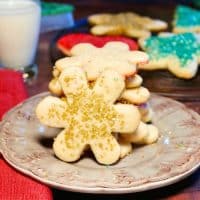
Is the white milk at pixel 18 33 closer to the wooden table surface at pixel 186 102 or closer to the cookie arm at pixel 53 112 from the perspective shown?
the wooden table surface at pixel 186 102

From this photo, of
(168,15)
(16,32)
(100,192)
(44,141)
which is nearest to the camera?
(100,192)

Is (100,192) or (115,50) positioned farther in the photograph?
(115,50)

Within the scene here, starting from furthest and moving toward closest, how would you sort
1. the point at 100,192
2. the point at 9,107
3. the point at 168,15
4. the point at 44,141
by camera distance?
the point at 168,15 < the point at 9,107 < the point at 44,141 < the point at 100,192

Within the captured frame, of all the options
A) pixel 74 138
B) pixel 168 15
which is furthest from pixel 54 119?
pixel 168 15

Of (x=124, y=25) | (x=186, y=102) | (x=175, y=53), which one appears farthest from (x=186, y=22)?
(x=186, y=102)

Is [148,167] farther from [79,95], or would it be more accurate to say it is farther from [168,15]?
[168,15]

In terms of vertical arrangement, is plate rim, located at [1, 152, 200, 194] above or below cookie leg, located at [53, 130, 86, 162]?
above

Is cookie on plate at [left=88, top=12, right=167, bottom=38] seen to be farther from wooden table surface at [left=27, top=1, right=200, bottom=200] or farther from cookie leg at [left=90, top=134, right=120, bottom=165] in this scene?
cookie leg at [left=90, top=134, right=120, bottom=165]

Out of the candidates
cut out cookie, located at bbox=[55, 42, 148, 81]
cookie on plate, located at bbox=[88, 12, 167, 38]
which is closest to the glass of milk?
cookie on plate, located at bbox=[88, 12, 167, 38]
